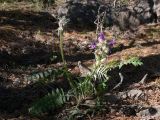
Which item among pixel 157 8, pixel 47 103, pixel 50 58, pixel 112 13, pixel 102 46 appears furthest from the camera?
pixel 157 8

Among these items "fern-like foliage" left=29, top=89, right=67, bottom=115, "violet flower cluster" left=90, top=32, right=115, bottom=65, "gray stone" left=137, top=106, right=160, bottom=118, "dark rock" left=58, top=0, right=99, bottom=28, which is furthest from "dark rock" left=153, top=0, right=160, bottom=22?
"fern-like foliage" left=29, top=89, right=67, bottom=115

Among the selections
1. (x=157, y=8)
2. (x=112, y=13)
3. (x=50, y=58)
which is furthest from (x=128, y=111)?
(x=157, y=8)

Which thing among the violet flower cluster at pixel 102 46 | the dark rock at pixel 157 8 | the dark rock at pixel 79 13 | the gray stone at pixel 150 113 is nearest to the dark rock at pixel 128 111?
the gray stone at pixel 150 113

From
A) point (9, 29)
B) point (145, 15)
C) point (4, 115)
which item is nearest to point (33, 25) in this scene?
point (9, 29)

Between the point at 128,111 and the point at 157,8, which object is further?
the point at 157,8

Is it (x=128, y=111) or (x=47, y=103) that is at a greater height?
(x=47, y=103)

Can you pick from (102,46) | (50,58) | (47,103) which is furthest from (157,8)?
(47,103)

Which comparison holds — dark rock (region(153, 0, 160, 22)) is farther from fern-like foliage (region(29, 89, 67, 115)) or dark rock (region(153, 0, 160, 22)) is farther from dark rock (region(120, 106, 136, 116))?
fern-like foliage (region(29, 89, 67, 115))

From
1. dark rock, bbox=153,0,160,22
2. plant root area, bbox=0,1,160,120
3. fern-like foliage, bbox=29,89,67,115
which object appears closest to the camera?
fern-like foliage, bbox=29,89,67,115

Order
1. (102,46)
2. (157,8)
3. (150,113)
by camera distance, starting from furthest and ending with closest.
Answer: (157,8) → (102,46) → (150,113)

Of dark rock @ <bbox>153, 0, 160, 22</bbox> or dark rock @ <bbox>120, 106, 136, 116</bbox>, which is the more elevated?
dark rock @ <bbox>153, 0, 160, 22</bbox>

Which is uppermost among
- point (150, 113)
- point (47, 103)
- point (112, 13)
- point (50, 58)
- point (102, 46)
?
point (112, 13)

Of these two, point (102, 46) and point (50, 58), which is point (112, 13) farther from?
point (102, 46)

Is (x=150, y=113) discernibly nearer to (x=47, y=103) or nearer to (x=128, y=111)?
(x=128, y=111)
